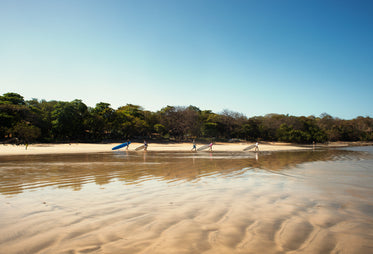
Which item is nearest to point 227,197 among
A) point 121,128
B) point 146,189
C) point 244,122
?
point 146,189

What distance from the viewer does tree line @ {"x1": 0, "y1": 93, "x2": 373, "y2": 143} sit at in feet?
144

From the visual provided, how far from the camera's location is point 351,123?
9556cm

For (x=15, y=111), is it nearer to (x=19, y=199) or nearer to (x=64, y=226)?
(x=19, y=199)

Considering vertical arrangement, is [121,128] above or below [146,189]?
above

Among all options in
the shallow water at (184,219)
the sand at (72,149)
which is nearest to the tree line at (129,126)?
the sand at (72,149)

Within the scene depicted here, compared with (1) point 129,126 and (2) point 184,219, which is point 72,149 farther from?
(2) point 184,219

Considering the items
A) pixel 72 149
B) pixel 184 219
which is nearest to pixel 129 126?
pixel 72 149

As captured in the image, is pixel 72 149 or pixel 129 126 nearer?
pixel 72 149

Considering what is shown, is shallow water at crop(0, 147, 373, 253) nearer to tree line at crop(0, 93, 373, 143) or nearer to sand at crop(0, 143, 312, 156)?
sand at crop(0, 143, 312, 156)

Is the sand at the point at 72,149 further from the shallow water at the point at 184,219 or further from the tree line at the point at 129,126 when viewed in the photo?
the shallow water at the point at 184,219

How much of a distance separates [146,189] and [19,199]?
3479 millimetres

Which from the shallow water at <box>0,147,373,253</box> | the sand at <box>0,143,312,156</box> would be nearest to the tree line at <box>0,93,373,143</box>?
the sand at <box>0,143,312,156</box>

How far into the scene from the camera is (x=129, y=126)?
177 ft

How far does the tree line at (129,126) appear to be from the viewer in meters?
44.0
